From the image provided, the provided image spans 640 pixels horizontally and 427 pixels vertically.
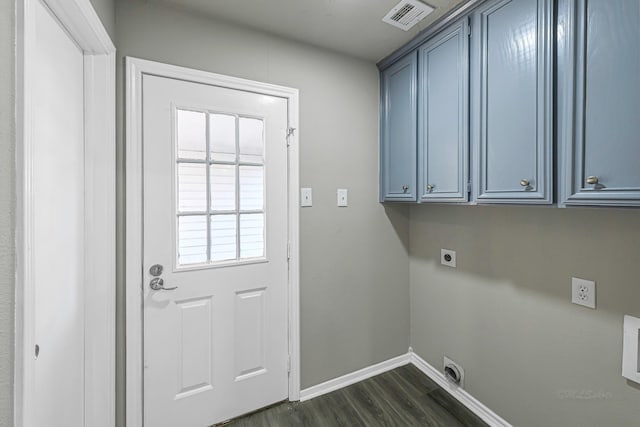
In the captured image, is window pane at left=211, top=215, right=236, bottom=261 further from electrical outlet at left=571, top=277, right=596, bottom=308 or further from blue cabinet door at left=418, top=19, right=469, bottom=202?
electrical outlet at left=571, top=277, right=596, bottom=308

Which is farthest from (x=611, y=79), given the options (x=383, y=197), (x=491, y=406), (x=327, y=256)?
(x=491, y=406)

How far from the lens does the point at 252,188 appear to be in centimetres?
170

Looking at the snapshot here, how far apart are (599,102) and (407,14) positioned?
1.03 metres

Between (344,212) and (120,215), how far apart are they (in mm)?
1309

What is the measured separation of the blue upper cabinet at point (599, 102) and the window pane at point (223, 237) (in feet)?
5.16

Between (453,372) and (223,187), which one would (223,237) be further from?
(453,372)

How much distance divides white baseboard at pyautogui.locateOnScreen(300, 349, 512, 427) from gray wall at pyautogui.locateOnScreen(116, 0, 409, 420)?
0.05 m

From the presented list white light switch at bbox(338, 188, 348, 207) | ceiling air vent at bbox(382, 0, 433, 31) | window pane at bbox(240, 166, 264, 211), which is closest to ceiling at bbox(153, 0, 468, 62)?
ceiling air vent at bbox(382, 0, 433, 31)

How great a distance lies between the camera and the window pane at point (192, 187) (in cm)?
153

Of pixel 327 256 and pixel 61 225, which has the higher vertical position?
pixel 61 225

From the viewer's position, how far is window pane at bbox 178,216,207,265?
154cm

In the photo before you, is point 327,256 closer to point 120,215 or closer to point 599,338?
point 120,215

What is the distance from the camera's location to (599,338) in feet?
4.06
